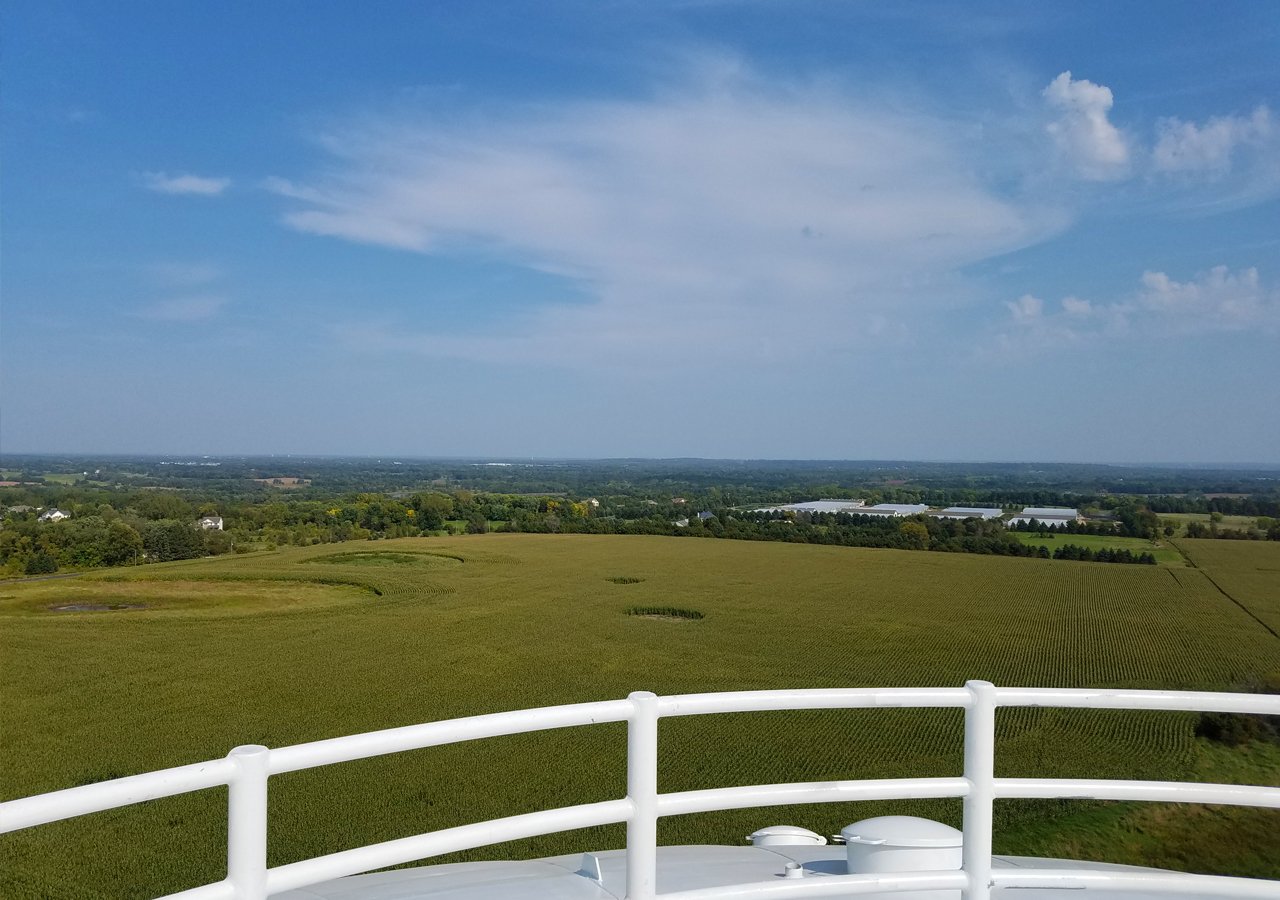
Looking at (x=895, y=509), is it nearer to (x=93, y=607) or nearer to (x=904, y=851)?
(x=93, y=607)

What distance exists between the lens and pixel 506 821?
2369 mm

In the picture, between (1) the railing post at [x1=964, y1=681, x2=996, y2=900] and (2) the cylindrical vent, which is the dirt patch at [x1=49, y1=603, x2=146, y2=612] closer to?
(2) the cylindrical vent

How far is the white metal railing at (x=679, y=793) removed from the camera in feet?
6.56

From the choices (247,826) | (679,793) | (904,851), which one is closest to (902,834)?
(904,851)

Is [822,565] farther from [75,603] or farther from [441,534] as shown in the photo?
[75,603]

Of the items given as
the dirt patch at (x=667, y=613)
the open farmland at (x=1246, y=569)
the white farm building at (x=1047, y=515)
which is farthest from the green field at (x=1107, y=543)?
the dirt patch at (x=667, y=613)

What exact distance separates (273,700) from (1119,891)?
3769 centimetres

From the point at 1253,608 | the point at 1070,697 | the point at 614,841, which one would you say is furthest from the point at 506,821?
the point at 1253,608

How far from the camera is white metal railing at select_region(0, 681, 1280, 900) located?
6.56 ft

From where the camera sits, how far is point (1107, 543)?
74.0 metres

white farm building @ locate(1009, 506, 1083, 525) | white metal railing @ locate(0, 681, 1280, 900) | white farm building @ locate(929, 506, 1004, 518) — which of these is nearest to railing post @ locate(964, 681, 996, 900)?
white metal railing @ locate(0, 681, 1280, 900)

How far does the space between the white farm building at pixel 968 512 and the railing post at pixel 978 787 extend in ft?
292

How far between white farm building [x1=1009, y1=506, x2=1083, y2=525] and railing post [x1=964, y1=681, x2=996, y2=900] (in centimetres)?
8578

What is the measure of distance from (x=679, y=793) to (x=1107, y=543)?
81662 mm
